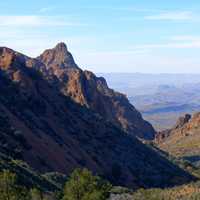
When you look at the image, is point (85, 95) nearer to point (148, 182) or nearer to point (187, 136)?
point (187, 136)

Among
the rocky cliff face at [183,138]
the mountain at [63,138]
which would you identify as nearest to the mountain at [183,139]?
the rocky cliff face at [183,138]

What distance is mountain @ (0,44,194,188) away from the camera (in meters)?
85.5

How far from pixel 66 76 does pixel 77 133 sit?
57591 mm

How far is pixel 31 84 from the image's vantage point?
107125mm

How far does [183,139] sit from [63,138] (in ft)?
295

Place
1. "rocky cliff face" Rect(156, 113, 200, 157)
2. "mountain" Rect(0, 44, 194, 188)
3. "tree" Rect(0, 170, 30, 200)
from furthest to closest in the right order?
"rocky cliff face" Rect(156, 113, 200, 157), "mountain" Rect(0, 44, 194, 188), "tree" Rect(0, 170, 30, 200)

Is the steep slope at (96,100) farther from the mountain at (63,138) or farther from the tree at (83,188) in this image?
the tree at (83,188)

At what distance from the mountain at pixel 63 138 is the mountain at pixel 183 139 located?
46776mm

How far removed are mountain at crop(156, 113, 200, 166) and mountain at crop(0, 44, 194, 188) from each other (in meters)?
46.8

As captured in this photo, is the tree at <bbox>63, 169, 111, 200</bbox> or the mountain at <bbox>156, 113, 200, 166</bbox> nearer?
the tree at <bbox>63, 169, 111, 200</bbox>

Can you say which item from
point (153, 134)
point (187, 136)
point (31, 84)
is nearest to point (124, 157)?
point (31, 84)

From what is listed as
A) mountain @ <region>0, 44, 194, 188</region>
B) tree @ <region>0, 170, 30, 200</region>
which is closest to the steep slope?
mountain @ <region>0, 44, 194, 188</region>

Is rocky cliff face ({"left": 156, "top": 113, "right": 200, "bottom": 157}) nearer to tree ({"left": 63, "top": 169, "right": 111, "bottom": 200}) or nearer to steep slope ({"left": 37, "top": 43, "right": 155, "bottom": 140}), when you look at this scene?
steep slope ({"left": 37, "top": 43, "right": 155, "bottom": 140})

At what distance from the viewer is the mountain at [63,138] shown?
8550 centimetres
